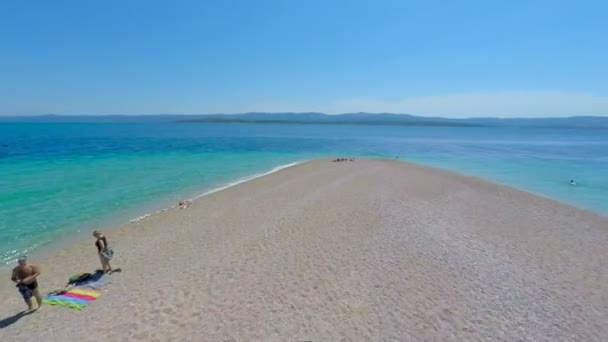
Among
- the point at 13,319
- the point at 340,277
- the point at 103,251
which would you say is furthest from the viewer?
the point at 103,251

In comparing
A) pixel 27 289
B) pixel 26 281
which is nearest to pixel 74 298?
pixel 27 289

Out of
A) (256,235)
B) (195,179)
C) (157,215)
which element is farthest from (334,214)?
(195,179)

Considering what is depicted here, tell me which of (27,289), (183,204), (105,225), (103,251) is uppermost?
(103,251)

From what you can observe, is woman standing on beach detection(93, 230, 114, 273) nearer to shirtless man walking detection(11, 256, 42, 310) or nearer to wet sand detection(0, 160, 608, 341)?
wet sand detection(0, 160, 608, 341)

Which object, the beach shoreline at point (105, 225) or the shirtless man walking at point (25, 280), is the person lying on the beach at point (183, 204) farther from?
the shirtless man walking at point (25, 280)

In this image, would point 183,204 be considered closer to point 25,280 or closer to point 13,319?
point 25,280

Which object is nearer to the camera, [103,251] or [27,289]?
[27,289]

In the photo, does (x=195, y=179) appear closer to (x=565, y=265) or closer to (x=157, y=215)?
(x=157, y=215)
